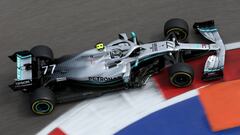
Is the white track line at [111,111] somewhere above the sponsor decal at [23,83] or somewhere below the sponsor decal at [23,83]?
below

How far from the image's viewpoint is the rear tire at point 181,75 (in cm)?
446

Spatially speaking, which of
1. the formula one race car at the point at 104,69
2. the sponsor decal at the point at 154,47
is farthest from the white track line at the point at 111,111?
the sponsor decal at the point at 154,47

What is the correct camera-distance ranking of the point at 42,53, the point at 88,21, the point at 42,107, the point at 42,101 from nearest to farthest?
the point at 42,101 → the point at 42,107 → the point at 42,53 → the point at 88,21

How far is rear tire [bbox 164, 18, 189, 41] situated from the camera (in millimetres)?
4961

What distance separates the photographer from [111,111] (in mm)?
4559

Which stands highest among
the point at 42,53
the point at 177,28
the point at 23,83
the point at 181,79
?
the point at 177,28

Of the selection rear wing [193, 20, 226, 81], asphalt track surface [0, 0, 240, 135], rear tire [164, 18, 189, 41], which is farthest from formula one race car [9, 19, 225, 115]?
asphalt track surface [0, 0, 240, 135]

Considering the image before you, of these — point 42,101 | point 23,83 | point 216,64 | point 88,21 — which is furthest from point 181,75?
point 88,21

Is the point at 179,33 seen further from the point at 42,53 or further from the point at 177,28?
the point at 42,53

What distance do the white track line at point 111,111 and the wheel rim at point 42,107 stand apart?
0.13 m

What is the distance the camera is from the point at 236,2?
5590 mm

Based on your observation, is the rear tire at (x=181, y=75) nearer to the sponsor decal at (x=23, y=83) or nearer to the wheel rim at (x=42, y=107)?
the wheel rim at (x=42, y=107)

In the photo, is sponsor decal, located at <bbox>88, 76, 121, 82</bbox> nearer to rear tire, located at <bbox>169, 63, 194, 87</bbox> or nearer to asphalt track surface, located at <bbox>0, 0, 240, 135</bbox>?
rear tire, located at <bbox>169, 63, 194, 87</bbox>

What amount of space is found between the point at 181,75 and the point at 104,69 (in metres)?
0.74
